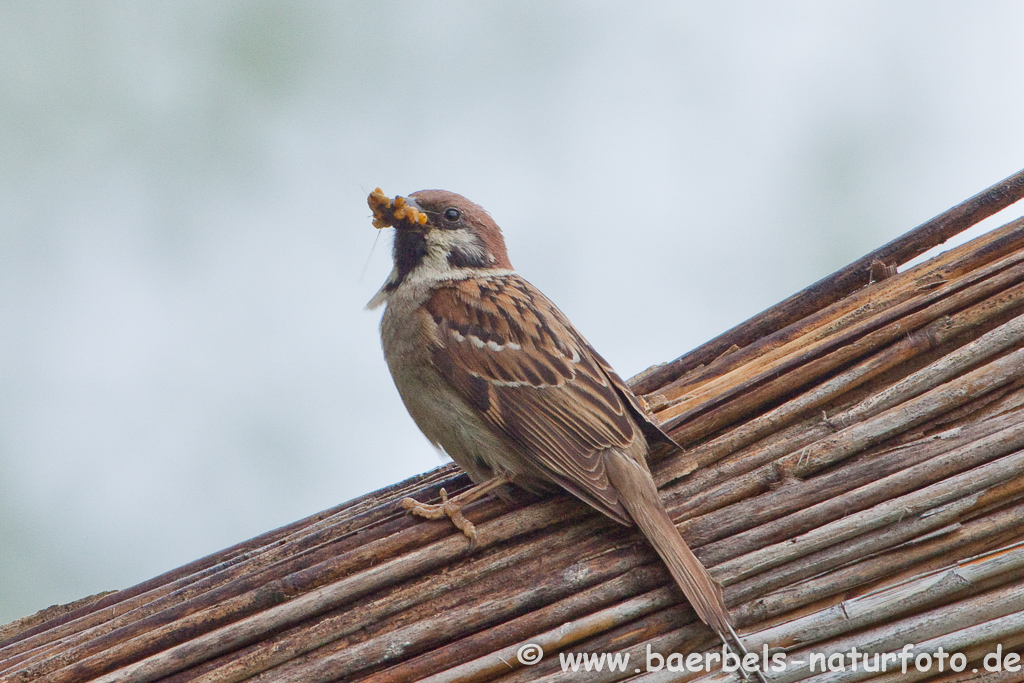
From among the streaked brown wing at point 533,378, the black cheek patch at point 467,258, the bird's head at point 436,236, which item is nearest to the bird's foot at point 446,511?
the streaked brown wing at point 533,378

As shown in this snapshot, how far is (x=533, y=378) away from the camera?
319 cm

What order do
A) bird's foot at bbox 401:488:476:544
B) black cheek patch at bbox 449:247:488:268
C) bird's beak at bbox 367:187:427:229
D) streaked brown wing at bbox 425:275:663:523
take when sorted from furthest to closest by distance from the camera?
black cheek patch at bbox 449:247:488:268
bird's beak at bbox 367:187:427:229
streaked brown wing at bbox 425:275:663:523
bird's foot at bbox 401:488:476:544

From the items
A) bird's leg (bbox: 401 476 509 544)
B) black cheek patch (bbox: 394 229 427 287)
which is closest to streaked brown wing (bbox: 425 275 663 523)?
bird's leg (bbox: 401 476 509 544)

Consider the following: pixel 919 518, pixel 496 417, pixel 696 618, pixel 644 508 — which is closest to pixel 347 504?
pixel 496 417

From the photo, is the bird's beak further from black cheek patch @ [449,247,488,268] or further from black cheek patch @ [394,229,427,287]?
black cheek patch @ [449,247,488,268]

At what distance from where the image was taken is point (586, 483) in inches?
104

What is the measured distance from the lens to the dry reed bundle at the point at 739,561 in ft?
7.06

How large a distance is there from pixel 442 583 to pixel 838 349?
1.25 m

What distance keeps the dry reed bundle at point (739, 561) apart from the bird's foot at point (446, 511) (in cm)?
3

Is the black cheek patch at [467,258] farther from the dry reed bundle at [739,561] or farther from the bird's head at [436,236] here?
the dry reed bundle at [739,561]

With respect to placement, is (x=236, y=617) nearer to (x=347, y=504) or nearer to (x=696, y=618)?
(x=347, y=504)

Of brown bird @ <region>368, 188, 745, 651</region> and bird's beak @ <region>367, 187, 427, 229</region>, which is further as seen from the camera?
bird's beak @ <region>367, 187, 427, 229</region>

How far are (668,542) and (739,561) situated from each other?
164 mm

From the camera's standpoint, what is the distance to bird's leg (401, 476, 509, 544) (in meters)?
2.52
